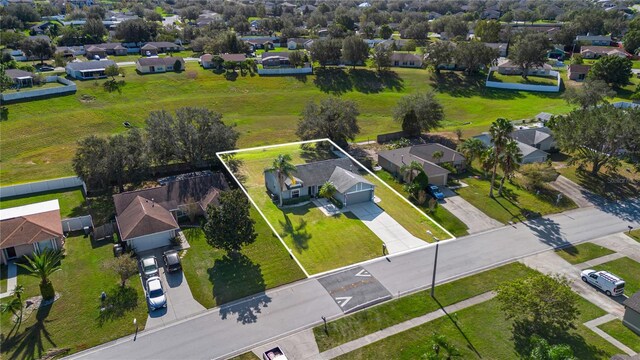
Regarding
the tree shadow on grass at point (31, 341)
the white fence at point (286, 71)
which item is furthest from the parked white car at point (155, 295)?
the white fence at point (286, 71)

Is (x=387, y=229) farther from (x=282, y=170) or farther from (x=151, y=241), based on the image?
(x=151, y=241)

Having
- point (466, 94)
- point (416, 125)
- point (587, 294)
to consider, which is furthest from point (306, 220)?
point (466, 94)

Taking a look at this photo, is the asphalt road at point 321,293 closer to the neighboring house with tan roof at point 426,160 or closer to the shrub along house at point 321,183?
the shrub along house at point 321,183

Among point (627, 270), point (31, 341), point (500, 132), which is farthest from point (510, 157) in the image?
point (31, 341)

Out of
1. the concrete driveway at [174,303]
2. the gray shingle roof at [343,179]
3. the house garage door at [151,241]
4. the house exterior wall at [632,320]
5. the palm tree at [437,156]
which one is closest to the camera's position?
the house exterior wall at [632,320]

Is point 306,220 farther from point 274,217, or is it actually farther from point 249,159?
point 249,159

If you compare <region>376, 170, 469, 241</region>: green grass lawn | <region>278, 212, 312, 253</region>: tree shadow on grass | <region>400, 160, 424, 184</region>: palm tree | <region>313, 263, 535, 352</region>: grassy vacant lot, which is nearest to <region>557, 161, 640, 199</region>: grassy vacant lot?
<region>376, 170, 469, 241</region>: green grass lawn
